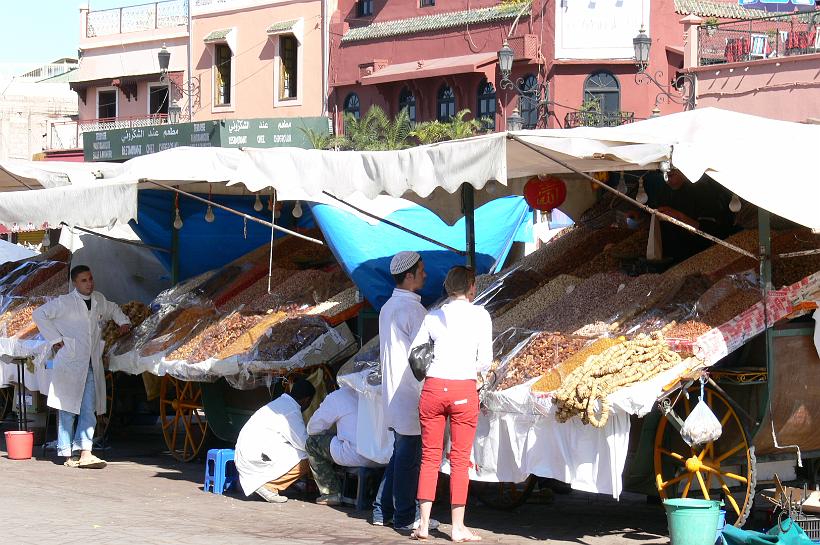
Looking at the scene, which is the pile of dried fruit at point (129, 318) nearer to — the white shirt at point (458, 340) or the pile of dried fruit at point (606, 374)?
the white shirt at point (458, 340)

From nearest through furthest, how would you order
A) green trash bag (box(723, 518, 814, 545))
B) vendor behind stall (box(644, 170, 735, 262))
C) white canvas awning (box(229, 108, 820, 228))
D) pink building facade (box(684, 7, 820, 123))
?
green trash bag (box(723, 518, 814, 545))
white canvas awning (box(229, 108, 820, 228))
vendor behind stall (box(644, 170, 735, 262))
pink building facade (box(684, 7, 820, 123))

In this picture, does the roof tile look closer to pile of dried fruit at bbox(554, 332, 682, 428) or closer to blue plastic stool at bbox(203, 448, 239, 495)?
blue plastic stool at bbox(203, 448, 239, 495)

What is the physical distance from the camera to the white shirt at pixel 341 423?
26.6 feet

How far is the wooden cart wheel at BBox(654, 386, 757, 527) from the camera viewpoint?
269 inches

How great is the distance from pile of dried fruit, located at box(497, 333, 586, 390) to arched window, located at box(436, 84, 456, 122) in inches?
965

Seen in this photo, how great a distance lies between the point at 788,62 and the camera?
2359 cm

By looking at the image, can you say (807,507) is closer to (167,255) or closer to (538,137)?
(538,137)

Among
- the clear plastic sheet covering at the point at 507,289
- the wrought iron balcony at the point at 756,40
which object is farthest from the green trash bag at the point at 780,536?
the wrought iron balcony at the point at 756,40

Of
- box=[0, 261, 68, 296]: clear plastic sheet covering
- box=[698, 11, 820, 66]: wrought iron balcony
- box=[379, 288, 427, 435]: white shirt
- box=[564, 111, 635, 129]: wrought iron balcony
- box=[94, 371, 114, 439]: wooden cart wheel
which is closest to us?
box=[379, 288, 427, 435]: white shirt

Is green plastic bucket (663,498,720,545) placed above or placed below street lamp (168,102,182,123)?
below

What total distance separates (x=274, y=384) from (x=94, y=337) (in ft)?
6.12

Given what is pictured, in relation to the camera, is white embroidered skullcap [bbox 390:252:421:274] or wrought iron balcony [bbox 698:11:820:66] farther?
wrought iron balcony [bbox 698:11:820:66]

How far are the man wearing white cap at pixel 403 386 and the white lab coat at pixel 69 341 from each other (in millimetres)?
3682

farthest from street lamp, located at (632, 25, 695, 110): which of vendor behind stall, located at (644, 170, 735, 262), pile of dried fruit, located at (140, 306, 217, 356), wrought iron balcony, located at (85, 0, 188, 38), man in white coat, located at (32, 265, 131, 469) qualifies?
wrought iron balcony, located at (85, 0, 188, 38)
